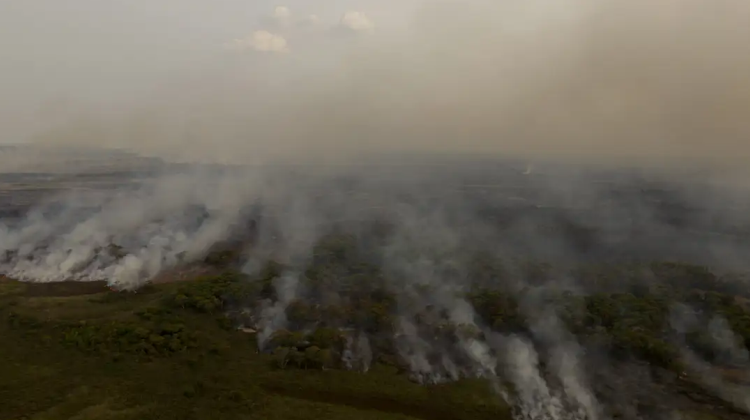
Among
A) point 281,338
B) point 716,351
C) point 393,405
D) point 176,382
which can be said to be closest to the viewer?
point 393,405

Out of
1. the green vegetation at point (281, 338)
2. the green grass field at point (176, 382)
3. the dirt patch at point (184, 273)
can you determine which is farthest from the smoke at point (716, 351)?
the dirt patch at point (184, 273)

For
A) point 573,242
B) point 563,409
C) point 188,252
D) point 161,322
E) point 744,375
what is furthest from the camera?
point 573,242

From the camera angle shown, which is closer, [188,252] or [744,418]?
[744,418]

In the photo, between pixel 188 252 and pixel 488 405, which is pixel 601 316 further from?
pixel 188 252

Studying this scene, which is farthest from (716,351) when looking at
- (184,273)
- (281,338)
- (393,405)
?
(184,273)

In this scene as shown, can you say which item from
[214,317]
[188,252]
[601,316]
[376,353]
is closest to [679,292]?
[601,316]

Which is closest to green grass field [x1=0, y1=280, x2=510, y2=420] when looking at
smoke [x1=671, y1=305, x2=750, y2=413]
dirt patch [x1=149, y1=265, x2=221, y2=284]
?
dirt patch [x1=149, y1=265, x2=221, y2=284]

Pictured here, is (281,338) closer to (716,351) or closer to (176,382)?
(176,382)

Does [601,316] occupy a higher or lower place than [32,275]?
higher
